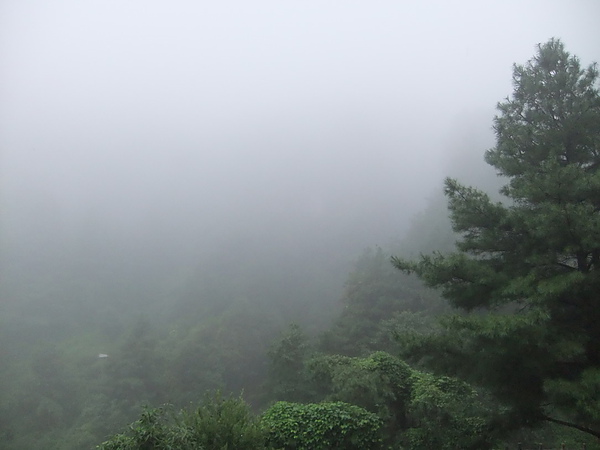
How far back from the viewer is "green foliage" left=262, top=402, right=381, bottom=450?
6930 millimetres

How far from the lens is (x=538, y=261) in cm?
612

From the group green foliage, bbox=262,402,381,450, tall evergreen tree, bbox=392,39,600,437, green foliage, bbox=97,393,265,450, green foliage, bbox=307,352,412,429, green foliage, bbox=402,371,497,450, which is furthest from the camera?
green foliage, bbox=307,352,412,429

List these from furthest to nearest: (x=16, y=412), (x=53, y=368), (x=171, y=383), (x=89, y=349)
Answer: (x=89, y=349) → (x=53, y=368) → (x=171, y=383) → (x=16, y=412)

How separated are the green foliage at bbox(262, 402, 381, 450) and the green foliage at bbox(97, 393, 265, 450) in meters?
1.05

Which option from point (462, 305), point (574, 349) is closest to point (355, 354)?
point (462, 305)

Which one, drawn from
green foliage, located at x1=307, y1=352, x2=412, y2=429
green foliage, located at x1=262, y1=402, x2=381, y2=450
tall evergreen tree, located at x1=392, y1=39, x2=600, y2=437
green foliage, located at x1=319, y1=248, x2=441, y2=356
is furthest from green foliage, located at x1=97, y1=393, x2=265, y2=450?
green foliage, located at x1=319, y1=248, x2=441, y2=356

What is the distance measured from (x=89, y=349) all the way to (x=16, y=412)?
51.3 feet

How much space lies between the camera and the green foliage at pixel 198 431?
17.1ft

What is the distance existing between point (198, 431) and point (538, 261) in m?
5.19

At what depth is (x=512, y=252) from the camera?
697 cm

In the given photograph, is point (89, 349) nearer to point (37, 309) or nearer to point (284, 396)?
point (37, 309)

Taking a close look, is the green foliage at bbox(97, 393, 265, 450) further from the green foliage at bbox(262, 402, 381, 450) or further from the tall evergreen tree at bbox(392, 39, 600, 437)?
the tall evergreen tree at bbox(392, 39, 600, 437)

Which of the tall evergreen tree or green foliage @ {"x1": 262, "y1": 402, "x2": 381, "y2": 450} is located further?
green foliage @ {"x1": 262, "y1": 402, "x2": 381, "y2": 450}

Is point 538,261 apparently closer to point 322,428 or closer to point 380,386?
point 322,428
